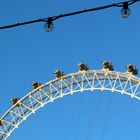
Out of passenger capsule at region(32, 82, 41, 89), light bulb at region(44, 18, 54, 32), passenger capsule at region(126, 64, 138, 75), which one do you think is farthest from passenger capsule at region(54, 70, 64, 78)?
light bulb at region(44, 18, 54, 32)

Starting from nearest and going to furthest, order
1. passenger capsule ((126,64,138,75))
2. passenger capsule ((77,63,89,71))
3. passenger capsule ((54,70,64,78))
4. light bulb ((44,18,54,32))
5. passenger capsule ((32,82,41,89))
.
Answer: light bulb ((44,18,54,32)), passenger capsule ((126,64,138,75)), passenger capsule ((77,63,89,71)), passenger capsule ((54,70,64,78)), passenger capsule ((32,82,41,89))

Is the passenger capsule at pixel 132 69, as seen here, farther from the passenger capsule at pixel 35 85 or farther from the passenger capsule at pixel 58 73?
the passenger capsule at pixel 35 85

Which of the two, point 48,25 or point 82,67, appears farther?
point 82,67

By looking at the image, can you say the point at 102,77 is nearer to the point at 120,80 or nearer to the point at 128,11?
the point at 120,80

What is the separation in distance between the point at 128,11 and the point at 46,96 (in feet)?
115

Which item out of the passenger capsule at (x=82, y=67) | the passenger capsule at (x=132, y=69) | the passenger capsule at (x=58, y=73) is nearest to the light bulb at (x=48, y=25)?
the passenger capsule at (x=132, y=69)

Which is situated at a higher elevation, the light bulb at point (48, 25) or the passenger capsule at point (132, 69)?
the passenger capsule at point (132, 69)

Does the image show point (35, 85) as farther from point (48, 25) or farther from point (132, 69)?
point (48, 25)

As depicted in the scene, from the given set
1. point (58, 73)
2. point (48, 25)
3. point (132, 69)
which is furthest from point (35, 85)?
point (48, 25)

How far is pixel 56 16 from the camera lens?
18.7 metres

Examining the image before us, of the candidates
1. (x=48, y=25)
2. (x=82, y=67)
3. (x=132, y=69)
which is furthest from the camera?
(x=82, y=67)

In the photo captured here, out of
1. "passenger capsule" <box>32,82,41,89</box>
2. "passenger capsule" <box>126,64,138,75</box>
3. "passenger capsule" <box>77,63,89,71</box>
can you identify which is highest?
"passenger capsule" <box>77,63,89,71</box>

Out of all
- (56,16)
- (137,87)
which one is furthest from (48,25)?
(137,87)

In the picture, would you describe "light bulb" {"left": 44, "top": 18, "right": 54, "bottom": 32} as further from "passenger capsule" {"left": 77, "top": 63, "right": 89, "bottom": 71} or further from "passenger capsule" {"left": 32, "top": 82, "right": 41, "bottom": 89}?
"passenger capsule" {"left": 32, "top": 82, "right": 41, "bottom": 89}
